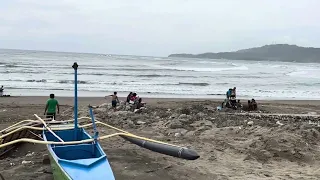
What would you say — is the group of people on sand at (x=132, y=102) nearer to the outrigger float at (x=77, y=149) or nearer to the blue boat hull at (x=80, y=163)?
the outrigger float at (x=77, y=149)

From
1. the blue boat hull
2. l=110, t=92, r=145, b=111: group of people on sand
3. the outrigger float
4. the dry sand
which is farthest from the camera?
l=110, t=92, r=145, b=111: group of people on sand

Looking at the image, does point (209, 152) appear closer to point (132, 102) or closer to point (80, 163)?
point (80, 163)

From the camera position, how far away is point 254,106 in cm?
1738

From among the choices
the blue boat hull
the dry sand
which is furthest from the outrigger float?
the dry sand

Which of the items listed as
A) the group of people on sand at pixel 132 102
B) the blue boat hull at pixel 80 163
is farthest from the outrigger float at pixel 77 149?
the group of people on sand at pixel 132 102

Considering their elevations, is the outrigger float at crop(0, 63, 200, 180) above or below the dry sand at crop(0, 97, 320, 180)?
above

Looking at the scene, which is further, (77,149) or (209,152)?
(209,152)

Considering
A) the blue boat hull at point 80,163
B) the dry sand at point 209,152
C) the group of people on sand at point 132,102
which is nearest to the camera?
the blue boat hull at point 80,163

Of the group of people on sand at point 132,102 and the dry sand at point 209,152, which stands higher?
the group of people on sand at point 132,102

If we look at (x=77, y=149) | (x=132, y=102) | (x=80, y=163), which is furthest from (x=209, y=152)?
(x=132, y=102)

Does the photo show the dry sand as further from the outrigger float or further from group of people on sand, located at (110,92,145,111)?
group of people on sand, located at (110,92,145,111)

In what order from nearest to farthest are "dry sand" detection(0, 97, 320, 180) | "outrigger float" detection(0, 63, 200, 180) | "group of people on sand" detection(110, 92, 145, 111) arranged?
"outrigger float" detection(0, 63, 200, 180)
"dry sand" detection(0, 97, 320, 180)
"group of people on sand" detection(110, 92, 145, 111)

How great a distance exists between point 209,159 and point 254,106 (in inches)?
358

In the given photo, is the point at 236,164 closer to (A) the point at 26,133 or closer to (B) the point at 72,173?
(B) the point at 72,173
